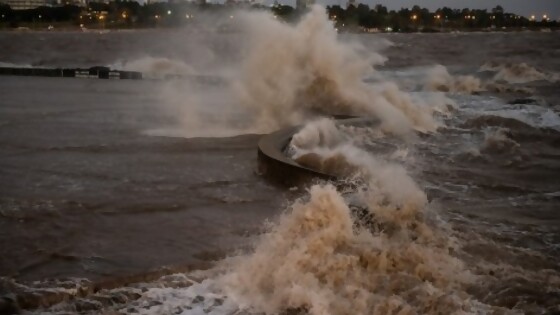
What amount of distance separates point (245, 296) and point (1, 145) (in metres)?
7.63

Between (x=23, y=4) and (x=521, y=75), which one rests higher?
(x=23, y=4)

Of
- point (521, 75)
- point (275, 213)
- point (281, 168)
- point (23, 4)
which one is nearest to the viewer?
point (275, 213)

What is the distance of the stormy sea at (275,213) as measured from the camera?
4.71 meters

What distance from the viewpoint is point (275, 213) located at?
6949 mm

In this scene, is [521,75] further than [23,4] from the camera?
No

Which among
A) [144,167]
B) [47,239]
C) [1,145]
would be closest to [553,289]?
[47,239]

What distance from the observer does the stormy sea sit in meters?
4.71

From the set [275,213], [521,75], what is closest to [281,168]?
[275,213]

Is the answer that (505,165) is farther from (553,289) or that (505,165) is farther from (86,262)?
(86,262)

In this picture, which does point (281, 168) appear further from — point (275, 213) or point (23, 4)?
point (23, 4)

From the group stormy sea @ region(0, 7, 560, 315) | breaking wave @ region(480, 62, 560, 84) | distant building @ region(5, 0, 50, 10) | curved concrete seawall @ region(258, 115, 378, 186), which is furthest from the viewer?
distant building @ region(5, 0, 50, 10)

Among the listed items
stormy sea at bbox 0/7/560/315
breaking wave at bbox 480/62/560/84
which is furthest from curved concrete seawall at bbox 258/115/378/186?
breaking wave at bbox 480/62/560/84

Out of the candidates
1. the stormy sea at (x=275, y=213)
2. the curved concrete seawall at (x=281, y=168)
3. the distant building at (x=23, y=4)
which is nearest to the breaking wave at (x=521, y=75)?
the stormy sea at (x=275, y=213)

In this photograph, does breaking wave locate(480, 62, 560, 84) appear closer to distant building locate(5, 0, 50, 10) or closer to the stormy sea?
the stormy sea
